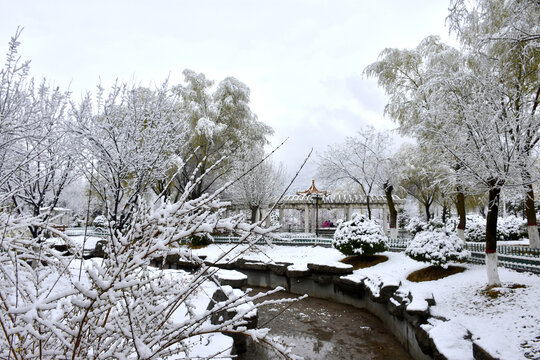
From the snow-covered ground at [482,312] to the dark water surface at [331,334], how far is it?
1037 mm

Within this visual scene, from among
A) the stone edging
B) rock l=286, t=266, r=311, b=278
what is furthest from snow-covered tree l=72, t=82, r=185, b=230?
rock l=286, t=266, r=311, b=278

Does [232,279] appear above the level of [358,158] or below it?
below

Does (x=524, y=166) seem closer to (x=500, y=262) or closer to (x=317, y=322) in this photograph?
(x=500, y=262)

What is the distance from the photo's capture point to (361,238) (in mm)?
11414

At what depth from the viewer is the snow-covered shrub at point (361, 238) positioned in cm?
1137

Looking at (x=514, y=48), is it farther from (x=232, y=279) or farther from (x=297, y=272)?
(x=297, y=272)

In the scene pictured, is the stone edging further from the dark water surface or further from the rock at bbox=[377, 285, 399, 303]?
the dark water surface

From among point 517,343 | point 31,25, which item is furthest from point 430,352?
point 31,25

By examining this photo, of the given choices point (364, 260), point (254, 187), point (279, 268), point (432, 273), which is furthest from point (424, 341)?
point (254, 187)

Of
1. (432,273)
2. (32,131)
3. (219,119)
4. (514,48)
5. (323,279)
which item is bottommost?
(323,279)

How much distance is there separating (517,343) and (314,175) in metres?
16.8

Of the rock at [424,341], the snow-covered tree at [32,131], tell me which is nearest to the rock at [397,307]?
the rock at [424,341]

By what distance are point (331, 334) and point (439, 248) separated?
4.33 meters

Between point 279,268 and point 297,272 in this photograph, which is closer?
point 297,272
